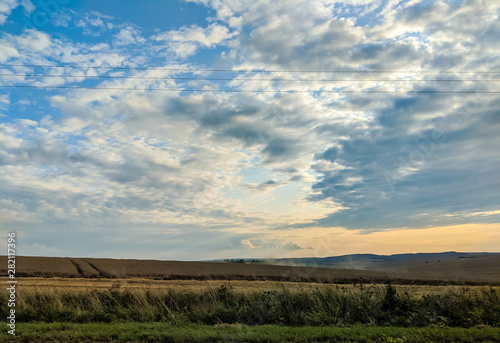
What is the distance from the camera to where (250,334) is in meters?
11.8

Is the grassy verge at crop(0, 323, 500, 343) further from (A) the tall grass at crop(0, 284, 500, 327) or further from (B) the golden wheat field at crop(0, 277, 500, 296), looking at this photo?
(B) the golden wheat field at crop(0, 277, 500, 296)

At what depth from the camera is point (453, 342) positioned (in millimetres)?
11023

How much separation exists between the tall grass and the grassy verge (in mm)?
1496

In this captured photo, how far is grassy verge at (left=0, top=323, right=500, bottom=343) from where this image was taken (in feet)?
37.6

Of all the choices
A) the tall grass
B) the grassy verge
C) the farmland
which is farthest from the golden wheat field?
the grassy verge

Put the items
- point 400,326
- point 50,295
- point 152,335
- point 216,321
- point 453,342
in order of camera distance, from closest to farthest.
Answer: point 453,342 < point 152,335 < point 400,326 < point 216,321 < point 50,295

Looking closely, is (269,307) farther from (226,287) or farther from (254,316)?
(226,287)

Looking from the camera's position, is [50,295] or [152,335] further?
[50,295]

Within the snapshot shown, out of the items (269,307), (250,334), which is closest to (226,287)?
(269,307)

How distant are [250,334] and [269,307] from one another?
3.68m

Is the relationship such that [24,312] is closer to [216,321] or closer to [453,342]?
[216,321]

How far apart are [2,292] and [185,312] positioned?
8813mm

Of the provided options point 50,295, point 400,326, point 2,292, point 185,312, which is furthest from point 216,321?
point 2,292

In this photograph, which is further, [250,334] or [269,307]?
[269,307]
